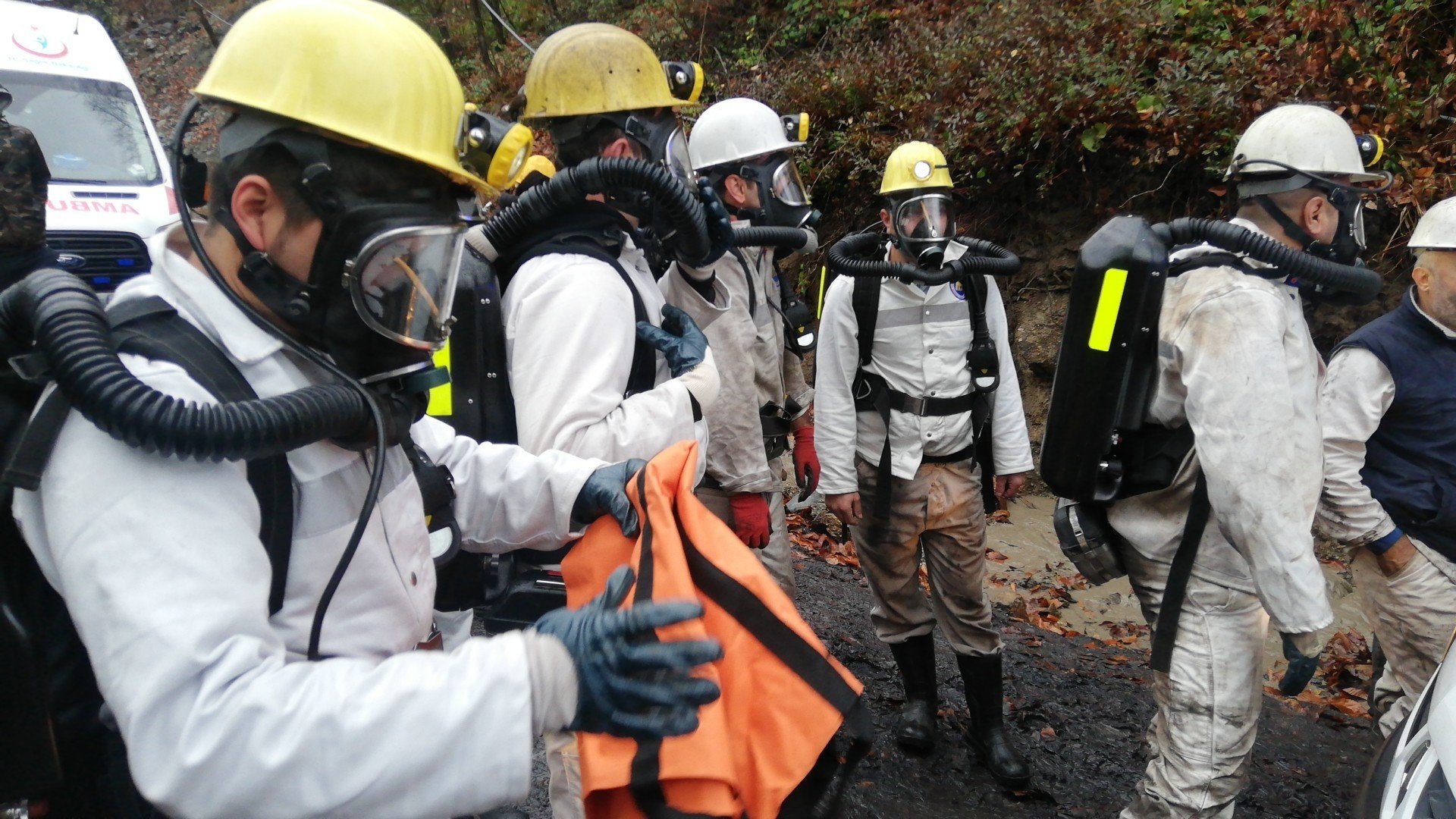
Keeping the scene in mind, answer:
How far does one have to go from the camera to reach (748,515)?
11.8ft

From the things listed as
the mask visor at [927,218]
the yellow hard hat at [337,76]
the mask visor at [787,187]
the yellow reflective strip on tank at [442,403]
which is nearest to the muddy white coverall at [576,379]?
the yellow reflective strip on tank at [442,403]

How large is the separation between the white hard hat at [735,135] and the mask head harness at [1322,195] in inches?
73.2

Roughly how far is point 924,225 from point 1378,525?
2108mm

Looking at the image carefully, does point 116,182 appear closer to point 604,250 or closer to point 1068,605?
point 604,250

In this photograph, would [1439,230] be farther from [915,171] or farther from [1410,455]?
[915,171]

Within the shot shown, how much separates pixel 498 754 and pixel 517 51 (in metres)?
17.7

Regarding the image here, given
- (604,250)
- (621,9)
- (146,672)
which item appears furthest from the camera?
(621,9)

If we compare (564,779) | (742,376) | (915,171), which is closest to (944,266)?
(915,171)

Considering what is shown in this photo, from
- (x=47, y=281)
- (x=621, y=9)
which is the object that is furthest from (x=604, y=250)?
(x=621, y=9)

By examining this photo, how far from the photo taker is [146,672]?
107 cm

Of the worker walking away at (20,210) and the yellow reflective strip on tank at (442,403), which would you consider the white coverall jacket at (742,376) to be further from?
the worker walking away at (20,210)

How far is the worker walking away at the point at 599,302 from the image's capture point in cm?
220

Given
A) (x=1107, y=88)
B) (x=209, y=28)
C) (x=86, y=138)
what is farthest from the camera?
(x=209, y=28)

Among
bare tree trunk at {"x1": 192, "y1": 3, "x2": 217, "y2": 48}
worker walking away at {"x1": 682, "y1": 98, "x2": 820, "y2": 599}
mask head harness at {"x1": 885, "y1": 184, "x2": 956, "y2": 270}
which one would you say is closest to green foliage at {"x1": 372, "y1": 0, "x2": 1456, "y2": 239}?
mask head harness at {"x1": 885, "y1": 184, "x2": 956, "y2": 270}
